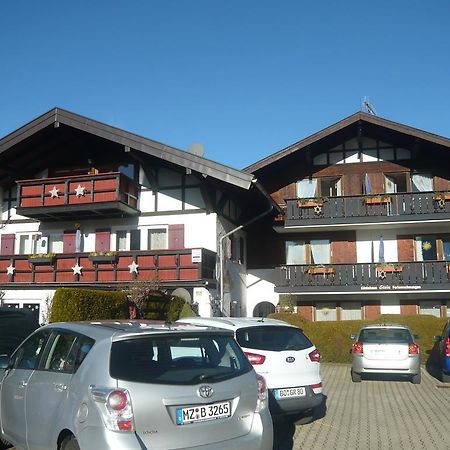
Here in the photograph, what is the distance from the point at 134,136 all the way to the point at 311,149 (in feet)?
29.4

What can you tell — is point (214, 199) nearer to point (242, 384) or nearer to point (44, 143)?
point (44, 143)

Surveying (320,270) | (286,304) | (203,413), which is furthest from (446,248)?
(203,413)

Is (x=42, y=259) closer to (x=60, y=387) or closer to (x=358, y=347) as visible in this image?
(x=358, y=347)

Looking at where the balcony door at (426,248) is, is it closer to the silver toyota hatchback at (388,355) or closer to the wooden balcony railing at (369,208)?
the wooden balcony railing at (369,208)

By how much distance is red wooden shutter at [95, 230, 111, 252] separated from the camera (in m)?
24.1

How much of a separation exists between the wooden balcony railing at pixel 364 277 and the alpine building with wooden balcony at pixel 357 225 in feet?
0.14

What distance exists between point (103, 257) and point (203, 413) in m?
18.4

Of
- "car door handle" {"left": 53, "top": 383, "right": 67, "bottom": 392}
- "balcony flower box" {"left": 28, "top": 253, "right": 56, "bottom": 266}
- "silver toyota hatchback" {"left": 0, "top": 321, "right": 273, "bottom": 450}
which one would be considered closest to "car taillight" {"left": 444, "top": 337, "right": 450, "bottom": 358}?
"silver toyota hatchback" {"left": 0, "top": 321, "right": 273, "bottom": 450}

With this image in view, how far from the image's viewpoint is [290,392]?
7969mm

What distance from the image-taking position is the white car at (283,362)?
791 cm

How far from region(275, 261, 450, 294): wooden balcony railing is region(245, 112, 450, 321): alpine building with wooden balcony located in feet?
0.14

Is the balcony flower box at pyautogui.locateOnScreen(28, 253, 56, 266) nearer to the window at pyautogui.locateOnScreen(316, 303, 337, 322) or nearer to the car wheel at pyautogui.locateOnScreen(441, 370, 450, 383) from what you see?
the window at pyautogui.locateOnScreen(316, 303, 337, 322)

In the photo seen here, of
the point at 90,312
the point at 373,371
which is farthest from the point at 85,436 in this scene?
the point at 90,312

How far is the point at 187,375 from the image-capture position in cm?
486
